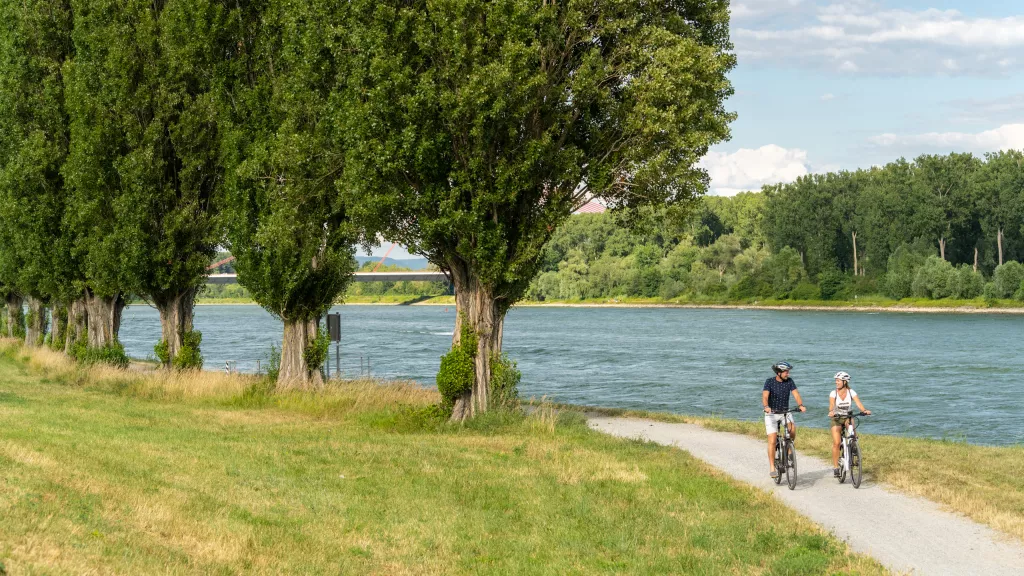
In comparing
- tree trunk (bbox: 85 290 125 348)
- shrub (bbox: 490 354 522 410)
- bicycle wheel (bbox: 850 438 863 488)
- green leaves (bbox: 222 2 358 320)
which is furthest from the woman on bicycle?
tree trunk (bbox: 85 290 125 348)

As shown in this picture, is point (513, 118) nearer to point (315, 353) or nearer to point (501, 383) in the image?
point (501, 383)

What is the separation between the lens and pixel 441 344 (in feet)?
225

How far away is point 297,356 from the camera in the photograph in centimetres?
2528

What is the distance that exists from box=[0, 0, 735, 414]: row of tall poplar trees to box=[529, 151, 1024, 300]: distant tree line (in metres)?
65.8

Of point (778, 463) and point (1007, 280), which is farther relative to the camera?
point (1007, 280)

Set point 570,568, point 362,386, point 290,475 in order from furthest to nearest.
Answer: point 362,386, point 290,475, point 570,568

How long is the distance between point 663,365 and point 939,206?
68782 millimetres

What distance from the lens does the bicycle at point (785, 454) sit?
13.7 m

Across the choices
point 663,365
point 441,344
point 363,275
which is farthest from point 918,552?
point 363,275

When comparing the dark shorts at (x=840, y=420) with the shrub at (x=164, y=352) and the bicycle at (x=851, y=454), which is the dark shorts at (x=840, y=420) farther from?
the shrub at (x=164, y=352)

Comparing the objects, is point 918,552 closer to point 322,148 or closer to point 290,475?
point 290,475

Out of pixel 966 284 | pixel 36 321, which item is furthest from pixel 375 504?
pixel 966 284

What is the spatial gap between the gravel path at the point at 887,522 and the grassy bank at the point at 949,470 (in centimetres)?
26

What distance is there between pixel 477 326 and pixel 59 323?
32.0 m
